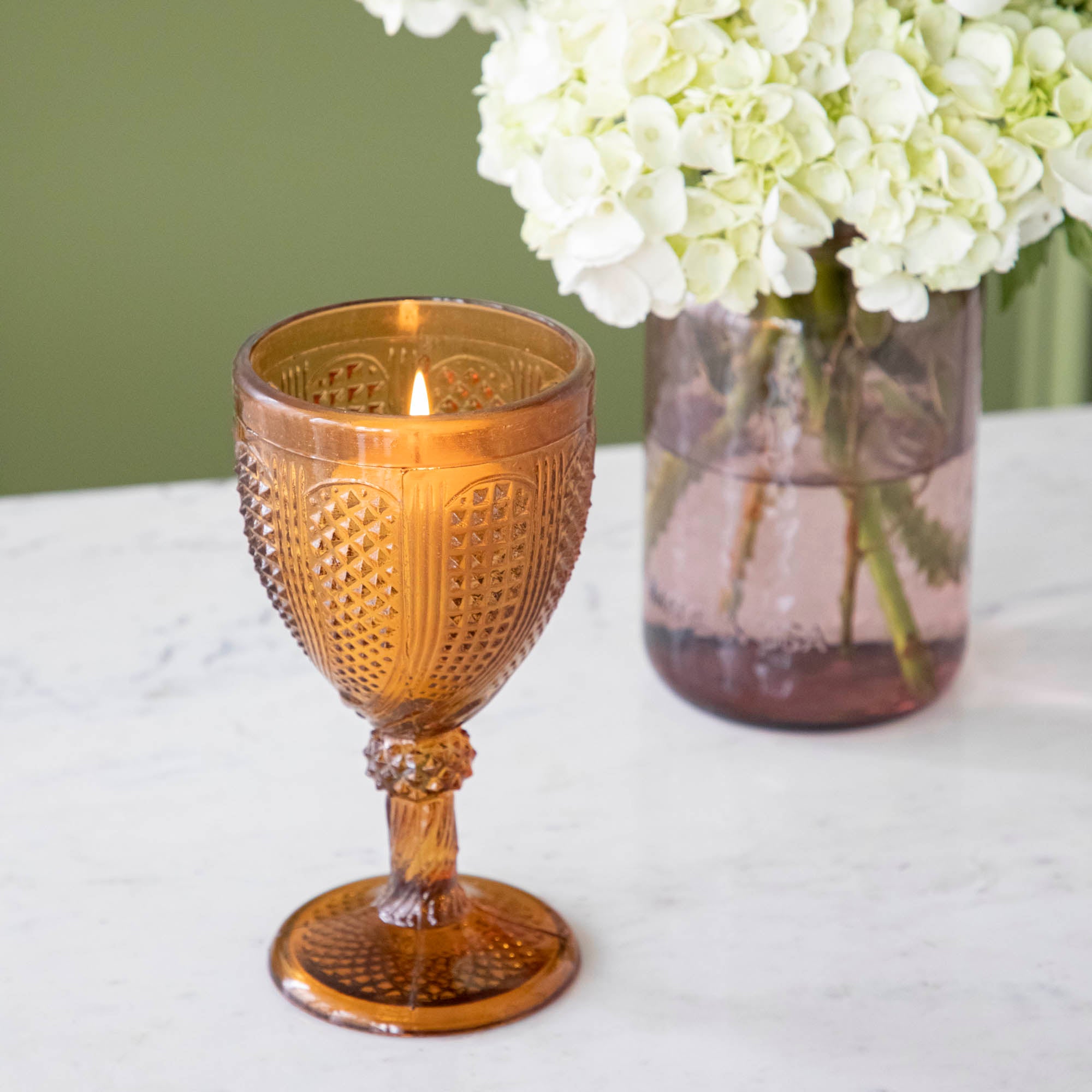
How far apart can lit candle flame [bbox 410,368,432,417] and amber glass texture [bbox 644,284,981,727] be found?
0.25m

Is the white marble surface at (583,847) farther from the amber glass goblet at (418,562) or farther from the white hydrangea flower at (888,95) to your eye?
the white hydrangea flower at (888,95)

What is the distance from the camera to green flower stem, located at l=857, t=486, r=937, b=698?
80cm

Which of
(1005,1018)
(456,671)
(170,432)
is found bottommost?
(170,432)

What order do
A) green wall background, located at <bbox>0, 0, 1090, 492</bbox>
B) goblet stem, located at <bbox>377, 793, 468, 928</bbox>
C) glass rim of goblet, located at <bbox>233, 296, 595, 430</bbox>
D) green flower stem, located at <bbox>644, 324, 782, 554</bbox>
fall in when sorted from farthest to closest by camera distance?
green wall background, located at <bbox>0, 0, 1090, 492</bbox> → green flower stem, located at <bbox>644, 324, 782, 554</bbox> → goblet stem, located at <bbox>377, 793, 468, 928</bbox> → glass rim of goblet, located at <bbox>233, 296, 595, 430</bbox>

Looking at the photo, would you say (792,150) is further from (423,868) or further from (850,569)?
(423,868)

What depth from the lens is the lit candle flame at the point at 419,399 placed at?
0.58 meters

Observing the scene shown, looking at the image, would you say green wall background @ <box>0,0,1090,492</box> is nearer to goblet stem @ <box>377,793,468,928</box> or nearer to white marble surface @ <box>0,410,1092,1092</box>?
white marble surface @ <box>0,410,1092,1092</box>

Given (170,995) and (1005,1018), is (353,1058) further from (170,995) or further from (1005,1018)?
(1005,1018)

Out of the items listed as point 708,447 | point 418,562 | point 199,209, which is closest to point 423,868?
point 418,562

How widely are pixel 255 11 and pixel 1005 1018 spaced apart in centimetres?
182

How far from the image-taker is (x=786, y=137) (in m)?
0.67

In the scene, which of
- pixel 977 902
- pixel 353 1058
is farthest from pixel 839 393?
pixel 353 1058

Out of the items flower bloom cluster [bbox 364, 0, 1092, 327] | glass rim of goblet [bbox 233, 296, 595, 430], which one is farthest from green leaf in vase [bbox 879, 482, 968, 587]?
glass rim of goblet [bbox 233, 296, 595, 430]

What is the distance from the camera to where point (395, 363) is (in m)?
0.61
